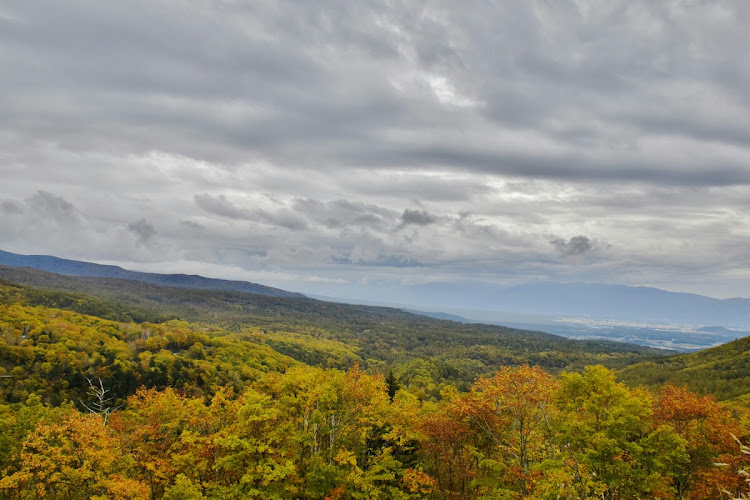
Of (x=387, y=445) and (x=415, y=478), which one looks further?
(x=387, y=445)

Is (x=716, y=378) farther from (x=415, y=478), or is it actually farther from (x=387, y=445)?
(x=415, y=478)

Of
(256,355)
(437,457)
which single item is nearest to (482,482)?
(437,457)

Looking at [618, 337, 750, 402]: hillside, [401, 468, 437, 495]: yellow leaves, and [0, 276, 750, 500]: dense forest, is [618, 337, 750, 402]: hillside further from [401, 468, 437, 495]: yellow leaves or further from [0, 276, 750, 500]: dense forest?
[401, 468, 437, 495]: yellow leaves

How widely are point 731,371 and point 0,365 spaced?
277480 millimetres

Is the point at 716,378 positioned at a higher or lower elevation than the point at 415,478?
lower

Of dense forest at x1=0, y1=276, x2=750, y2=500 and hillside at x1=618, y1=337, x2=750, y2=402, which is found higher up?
dense forest at x1=0, y1=276, x2=750, y2=500

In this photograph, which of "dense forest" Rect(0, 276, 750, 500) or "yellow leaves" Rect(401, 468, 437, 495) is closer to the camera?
"dense forest" Rect(0, 276, 750, 500)

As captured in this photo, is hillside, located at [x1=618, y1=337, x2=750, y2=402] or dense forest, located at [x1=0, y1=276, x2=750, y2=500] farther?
hillside, located at [x1=618, y1=337, x2=750, y2=402]

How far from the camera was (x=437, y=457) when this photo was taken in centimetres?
3941

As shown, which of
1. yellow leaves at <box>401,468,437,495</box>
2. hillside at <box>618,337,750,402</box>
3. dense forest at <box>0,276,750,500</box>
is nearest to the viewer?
dense forest at <box>0,276,750,500</box>

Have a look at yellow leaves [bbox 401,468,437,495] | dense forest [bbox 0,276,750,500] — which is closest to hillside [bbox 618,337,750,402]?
dense forest [bbox 0,276,750,500]

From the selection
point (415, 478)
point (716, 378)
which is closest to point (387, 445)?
point (415, 478)

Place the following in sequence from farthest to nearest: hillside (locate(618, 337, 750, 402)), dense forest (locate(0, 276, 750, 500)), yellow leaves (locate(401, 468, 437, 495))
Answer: hillside (locate(618, 337, 750, 402)), yellow leaves (locate(401, 468, 437, 495)), dense forest (locate(0, 276, 750, 500))

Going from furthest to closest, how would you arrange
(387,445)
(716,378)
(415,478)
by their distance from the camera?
(716,378), (387,445), (415,478)
